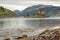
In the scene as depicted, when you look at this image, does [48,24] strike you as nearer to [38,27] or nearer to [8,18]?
[38,27]

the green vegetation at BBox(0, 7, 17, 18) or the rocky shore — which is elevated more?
the green vegetation at BBox(0, 7, 17, 18)

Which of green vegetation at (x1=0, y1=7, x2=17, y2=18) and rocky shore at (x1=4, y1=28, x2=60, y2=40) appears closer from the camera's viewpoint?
rocky shore at (x1=4, y1=28, x2=60, y2=40)

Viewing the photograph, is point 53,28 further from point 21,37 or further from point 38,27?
point 21,37

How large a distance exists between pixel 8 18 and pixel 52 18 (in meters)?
1.09

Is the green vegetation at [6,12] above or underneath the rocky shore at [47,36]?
above

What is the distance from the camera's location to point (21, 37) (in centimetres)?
445

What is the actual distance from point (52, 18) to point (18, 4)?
92cm

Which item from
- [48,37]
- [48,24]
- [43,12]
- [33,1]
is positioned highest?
[33,1]

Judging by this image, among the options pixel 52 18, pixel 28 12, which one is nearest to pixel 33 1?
pixel 28 12

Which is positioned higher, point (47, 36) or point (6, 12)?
point (6, 12)

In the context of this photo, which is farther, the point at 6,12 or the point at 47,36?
the point at 6,12

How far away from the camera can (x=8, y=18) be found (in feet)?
15.0

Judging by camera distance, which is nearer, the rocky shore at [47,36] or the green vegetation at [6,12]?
the rocky shore at [47,36]

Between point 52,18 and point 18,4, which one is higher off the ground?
point 18,4
